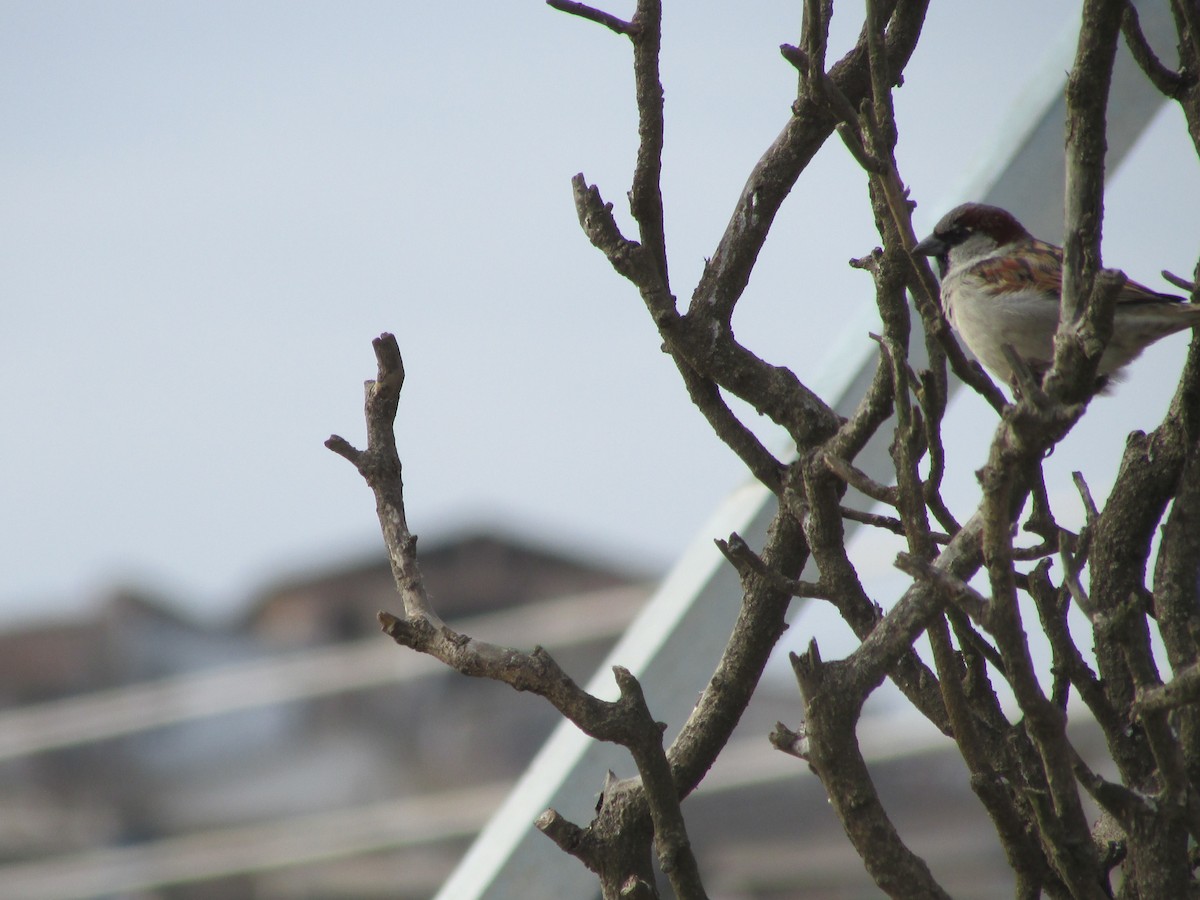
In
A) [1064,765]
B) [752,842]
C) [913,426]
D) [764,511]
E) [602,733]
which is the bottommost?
[1064,765]

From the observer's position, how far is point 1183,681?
0.72m

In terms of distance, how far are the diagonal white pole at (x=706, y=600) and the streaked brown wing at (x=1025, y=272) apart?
560 mm

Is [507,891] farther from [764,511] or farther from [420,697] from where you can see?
[420,697]

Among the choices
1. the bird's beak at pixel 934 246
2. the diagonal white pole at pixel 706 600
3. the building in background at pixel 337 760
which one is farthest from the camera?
the building in background at pixel 337 760

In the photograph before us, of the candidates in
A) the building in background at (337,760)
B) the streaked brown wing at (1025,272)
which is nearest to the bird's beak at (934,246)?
the streaked brown wing at (1025,272)

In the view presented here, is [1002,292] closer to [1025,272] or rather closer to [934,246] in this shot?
[1025,272]

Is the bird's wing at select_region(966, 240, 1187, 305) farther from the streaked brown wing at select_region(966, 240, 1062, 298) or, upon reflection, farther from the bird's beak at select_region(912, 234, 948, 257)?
the bird's beak at select_region(912, 234, 948, 257)

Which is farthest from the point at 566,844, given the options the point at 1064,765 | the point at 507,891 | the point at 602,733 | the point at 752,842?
the point at 752,842

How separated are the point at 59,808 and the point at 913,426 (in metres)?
8.13

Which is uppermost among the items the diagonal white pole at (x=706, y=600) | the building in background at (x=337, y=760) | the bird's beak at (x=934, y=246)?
the building in background at (x=337, y=760)

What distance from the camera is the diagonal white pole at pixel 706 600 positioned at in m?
1.49

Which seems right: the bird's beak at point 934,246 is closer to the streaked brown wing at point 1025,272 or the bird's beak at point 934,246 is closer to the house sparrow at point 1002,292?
the house sparrow at point 1002,292

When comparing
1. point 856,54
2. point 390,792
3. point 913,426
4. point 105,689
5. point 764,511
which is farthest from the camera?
point 105,689

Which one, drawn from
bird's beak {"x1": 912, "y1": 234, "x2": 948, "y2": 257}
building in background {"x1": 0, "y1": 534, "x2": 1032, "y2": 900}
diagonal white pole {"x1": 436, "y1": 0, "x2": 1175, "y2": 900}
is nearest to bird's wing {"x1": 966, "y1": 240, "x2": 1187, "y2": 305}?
bird's beak {"x1": 912, "y1": 234, "x2": 948, "y2": 257}
